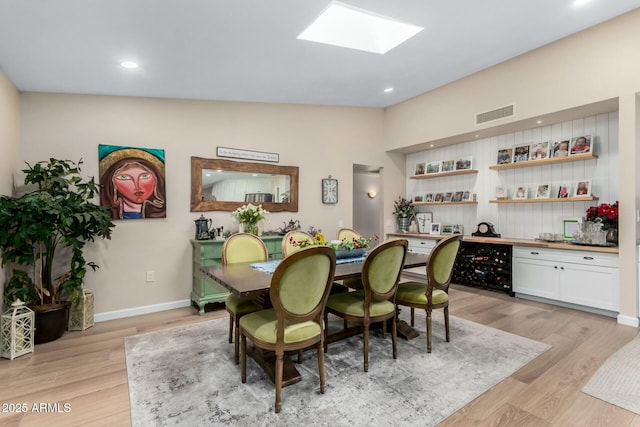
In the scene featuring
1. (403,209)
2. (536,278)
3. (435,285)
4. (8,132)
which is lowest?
(536,278)

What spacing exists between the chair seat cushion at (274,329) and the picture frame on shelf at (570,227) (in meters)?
4.02

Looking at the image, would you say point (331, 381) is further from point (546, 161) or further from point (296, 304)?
point (546, 161)

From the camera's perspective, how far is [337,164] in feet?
18.4

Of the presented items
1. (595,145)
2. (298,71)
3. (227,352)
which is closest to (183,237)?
(227,352)

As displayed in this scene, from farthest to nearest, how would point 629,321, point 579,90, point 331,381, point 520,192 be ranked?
point 520,192
point 579,90
point 629,321
point 331,381

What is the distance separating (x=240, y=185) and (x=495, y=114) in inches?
147

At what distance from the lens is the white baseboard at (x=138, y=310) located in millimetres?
3719

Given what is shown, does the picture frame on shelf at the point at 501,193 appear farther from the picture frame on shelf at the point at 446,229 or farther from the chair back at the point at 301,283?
the chair back at the point at 301,283

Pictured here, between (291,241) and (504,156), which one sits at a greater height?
(504,156)

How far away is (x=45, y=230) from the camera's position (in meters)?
2.82

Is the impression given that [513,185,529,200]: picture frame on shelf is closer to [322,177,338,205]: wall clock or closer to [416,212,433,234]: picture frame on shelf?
[416,212,433,234]: picture frame on shelf

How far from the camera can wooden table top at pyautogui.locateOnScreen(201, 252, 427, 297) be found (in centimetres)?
208

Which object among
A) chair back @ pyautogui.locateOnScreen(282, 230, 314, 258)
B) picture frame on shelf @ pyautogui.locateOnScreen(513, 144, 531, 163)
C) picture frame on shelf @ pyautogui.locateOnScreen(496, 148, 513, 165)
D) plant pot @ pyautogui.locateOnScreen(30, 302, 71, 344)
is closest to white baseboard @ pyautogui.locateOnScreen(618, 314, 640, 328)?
picture frame on shelf @ pyautogui.locateOnScreen(513, 144, 531, 163)

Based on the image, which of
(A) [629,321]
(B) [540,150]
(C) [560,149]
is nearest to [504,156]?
(B) [540,150]
